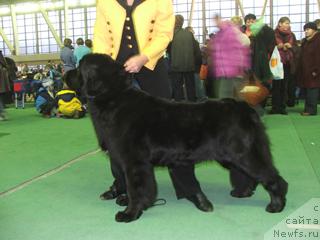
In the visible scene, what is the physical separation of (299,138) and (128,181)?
3691 millimetres

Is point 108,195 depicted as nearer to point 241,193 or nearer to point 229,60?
point 241,193

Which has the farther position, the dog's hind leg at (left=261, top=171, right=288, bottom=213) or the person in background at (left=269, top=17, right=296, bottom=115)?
the person in background at (left=269, top=17, right=296, bottom=115)

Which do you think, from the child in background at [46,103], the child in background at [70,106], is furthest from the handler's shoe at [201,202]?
the child in background at [46,103]

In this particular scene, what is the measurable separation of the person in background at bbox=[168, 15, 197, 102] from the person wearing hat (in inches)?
92.9

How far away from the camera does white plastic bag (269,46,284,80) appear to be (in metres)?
7.74

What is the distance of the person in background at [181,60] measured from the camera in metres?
7.91

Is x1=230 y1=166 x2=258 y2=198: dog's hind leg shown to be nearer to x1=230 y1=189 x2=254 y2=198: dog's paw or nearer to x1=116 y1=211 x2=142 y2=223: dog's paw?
x1=230 y1=189 x2=254 y2=198: dog's paw

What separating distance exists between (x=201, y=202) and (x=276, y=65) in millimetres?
5508

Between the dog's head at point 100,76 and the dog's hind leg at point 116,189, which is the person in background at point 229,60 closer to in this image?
the dog's hind leg at point 116,189

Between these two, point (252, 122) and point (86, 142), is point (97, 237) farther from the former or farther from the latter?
point (86, 142)

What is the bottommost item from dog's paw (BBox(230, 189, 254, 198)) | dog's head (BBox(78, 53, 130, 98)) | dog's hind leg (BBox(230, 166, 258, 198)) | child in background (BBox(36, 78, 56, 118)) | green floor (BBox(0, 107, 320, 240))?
green floor (BBox(0, 107, 320, 240))

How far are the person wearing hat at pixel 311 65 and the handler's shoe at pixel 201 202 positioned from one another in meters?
5.90

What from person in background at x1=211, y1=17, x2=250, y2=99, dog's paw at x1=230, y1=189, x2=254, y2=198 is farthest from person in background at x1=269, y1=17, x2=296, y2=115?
dog's paw at x1=230, y1=189, x2=254, y2=198

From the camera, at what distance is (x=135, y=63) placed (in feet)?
9.31
